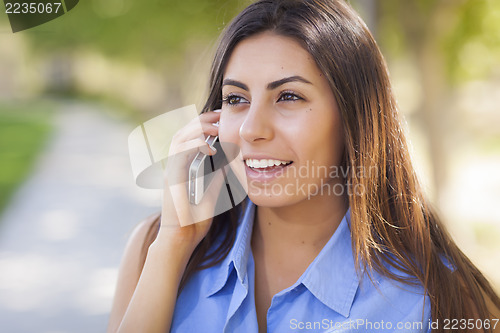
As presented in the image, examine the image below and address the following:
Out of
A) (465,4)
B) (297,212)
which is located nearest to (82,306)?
(297,212)

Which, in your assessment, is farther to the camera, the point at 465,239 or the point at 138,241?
the point at 465,239

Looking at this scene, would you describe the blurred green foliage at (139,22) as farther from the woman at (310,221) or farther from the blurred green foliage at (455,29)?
the woman at (310,221)

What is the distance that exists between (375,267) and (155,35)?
917cm

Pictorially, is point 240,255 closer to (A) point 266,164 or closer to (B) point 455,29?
(A) point 266,164

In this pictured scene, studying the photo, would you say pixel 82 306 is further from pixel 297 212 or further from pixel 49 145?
A: pixel 49 145

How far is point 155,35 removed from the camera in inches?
420

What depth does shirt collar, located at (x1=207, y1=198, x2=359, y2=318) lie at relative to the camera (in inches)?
84.9

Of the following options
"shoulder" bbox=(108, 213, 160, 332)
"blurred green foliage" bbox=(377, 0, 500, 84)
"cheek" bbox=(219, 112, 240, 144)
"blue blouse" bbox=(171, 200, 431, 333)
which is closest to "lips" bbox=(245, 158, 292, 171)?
"cheek" bbox=(219, 112, 240, 144)

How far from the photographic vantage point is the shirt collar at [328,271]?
2.16 m

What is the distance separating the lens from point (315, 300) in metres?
2.21

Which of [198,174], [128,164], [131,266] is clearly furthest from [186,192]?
[128,164]

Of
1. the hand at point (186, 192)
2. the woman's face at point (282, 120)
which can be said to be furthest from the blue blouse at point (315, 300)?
the woman's face at point (282, 120)

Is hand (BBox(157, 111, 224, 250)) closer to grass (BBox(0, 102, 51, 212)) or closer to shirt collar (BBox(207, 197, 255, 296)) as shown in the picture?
shirt collar (BBox(207, 197, 255, 296))

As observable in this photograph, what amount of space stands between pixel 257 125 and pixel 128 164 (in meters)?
12.9
